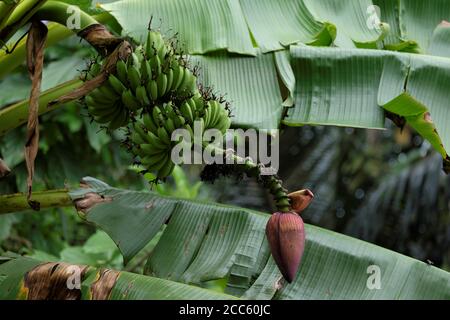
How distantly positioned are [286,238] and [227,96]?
20.4 inches

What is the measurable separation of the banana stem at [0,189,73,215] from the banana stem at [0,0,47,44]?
1.25ft

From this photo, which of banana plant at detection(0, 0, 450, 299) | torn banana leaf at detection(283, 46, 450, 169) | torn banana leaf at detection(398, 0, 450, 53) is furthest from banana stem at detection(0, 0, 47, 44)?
torn banana leaf at detection(398, 0, 450, 53)

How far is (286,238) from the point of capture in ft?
4.18

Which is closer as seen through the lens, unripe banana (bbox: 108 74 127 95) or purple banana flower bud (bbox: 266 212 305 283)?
purple banana flower bud (bbox: 266 212 305 283)

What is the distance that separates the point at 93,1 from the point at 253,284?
819mm

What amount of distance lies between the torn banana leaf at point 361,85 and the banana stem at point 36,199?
1.92 ft

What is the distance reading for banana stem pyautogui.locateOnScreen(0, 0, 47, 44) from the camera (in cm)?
145

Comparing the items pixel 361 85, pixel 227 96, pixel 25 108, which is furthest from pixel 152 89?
pixel 361 85

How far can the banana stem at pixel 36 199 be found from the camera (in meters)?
1.64

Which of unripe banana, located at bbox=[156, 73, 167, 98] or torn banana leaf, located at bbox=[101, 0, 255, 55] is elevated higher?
torn banana leaf, located at bbox=[101, 0, 255, 55]

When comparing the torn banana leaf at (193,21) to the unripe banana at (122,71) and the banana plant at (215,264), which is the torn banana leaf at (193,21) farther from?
the banana plant at (215,264)

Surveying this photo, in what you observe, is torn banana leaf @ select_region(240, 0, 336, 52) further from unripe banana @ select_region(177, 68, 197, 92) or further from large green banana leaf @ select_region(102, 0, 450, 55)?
unripe banana @ select_region(177, 68, 197, 92)

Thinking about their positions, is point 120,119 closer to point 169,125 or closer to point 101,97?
point 101,97

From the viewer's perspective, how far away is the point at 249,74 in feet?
5.68
